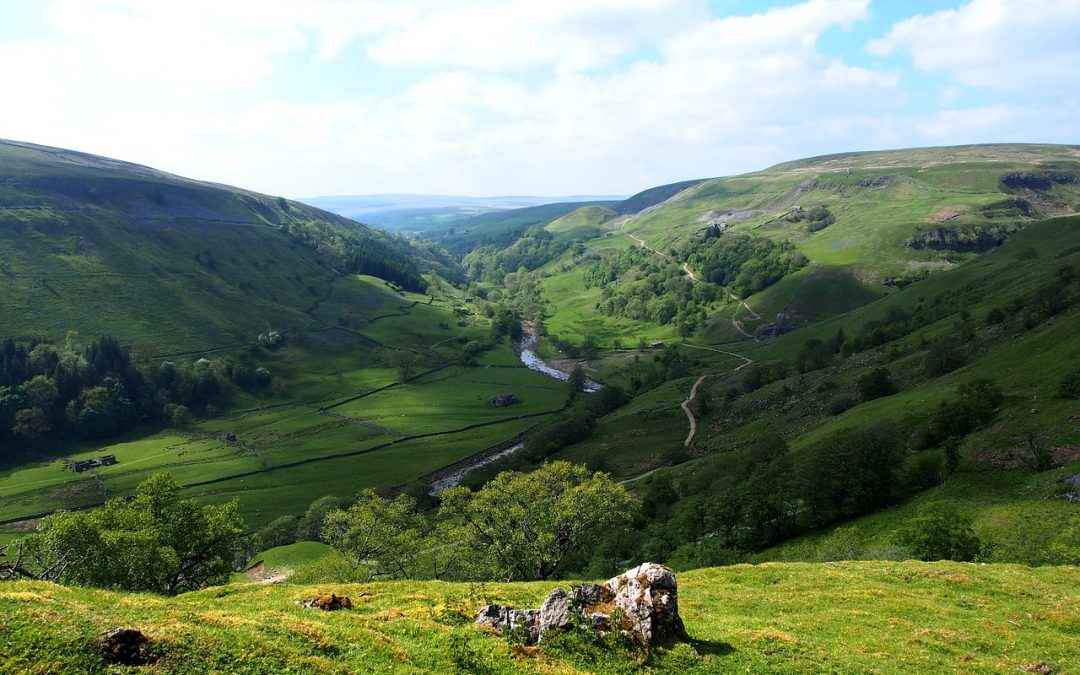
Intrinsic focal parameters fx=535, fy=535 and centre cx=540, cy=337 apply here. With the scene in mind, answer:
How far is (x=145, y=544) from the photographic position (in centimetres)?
4400

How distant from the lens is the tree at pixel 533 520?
59.6 metres

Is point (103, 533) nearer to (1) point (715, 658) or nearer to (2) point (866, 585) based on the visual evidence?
(1) point (715, 658)

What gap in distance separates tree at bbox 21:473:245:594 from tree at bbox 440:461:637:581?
23.5m

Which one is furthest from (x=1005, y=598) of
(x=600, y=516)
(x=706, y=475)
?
(x=706, y=475)

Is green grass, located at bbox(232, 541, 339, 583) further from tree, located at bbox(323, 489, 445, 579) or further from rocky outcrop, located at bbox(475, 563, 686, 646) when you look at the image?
rocky outcrop, located at bbox(475, 563, 686, 646)

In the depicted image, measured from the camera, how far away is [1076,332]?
279ft

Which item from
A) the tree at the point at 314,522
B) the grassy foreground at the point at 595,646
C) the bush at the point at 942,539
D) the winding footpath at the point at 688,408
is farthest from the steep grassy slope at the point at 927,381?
the tree at the point at 314,522

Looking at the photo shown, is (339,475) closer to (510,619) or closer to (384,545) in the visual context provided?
(384,545)

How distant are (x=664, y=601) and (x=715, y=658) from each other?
329 cm

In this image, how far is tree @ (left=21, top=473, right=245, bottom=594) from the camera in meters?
42.4

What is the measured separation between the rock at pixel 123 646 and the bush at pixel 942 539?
179 feet

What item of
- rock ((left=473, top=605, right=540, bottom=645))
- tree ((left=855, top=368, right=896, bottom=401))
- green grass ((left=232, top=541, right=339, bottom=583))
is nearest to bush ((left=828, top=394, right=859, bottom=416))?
tree ((left=855, top=368, right=896, bottom=401))

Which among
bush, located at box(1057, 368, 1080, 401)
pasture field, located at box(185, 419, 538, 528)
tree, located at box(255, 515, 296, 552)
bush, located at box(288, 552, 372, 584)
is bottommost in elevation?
pasture field, located at box(185, 419, 538, 528)

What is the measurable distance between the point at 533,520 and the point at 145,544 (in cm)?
3695
